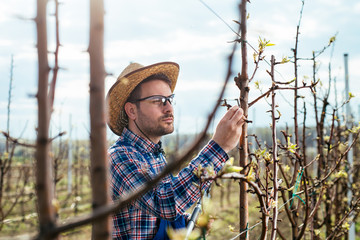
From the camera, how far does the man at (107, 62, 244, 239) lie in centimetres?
158

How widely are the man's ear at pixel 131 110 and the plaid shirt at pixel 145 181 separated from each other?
113 millimetres

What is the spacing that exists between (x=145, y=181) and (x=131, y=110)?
853 mm

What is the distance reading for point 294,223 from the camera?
8.23ft

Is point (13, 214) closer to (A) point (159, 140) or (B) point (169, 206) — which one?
(A) point (159, 140)

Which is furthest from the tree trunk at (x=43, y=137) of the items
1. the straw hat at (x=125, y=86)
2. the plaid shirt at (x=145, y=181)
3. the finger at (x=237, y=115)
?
the straw hat at (x=125, y=86)

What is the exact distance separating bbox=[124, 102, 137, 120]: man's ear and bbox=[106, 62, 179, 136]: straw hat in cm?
7

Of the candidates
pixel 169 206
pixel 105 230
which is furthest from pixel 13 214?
pixel 105 230

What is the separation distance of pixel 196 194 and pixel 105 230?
1.06 m

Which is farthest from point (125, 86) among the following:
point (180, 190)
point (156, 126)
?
point (180, 190)

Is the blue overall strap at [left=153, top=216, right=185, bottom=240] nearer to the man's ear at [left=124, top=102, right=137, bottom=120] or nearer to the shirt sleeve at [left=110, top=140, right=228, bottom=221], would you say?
the shirt sleeve at [left=110, top=140, right=228, bottom=221]

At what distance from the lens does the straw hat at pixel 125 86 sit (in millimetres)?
2314

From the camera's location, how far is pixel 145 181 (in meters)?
1.66

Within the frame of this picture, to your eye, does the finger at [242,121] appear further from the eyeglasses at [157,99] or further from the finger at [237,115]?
the eyeglasses at [157,99]

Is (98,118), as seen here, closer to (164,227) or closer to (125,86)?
(164,227)
